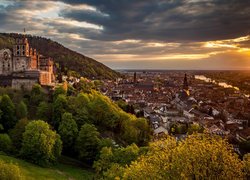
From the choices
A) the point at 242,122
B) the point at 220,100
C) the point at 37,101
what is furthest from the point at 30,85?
the point at 220,100

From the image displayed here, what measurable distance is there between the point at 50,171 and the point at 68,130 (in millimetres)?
13949

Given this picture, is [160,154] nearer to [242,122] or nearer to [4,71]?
[4,71]

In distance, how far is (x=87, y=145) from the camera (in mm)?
61781

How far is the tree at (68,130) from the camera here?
64125mm

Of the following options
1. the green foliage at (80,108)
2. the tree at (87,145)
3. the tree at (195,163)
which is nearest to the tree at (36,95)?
the green foliage at (80,108)

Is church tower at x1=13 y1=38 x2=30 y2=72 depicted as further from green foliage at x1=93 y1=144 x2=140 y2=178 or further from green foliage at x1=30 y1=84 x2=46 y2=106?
green foliage at x1=93 y1=144 x2=140 y2=178

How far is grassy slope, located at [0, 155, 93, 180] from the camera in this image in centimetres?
4775

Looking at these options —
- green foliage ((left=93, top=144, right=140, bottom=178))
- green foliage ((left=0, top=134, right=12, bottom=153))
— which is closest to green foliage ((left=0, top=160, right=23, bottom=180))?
green foliage ((left=93, top=144, right=140, bottom=178))

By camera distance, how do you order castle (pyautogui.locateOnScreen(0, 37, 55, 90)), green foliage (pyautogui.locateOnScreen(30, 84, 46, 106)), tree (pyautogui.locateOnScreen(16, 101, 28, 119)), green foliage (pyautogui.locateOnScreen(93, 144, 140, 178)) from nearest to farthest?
green foliage (pyautogui.locateOnScreen(93, 144, 140, 178))
tree (pyautogui.locateOnScreen(16, 101, 28, 119))
green foliage (pyautogui.locateOnScreen(30, 84, 46, 106))
castle (pyautogui.locateOnScreen(0, 37, 55, 90))

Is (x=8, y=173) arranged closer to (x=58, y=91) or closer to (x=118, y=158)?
(x=118, y=158)

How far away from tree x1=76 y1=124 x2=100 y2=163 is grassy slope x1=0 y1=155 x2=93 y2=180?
398cm

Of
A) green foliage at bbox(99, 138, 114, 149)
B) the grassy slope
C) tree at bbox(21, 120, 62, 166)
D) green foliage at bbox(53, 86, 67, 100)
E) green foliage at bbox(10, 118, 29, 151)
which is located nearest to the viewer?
the grassy slope

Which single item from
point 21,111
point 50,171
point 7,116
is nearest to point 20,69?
point 21,111

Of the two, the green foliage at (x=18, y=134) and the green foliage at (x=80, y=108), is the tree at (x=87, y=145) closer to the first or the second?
the green foliage at (x=80, y=108)
